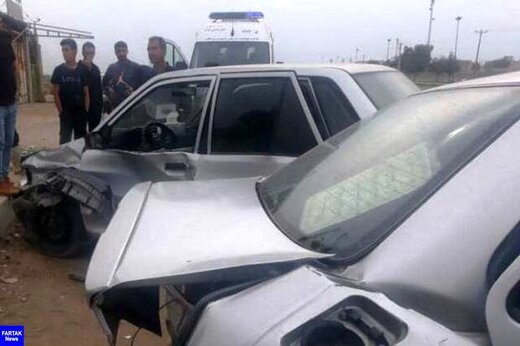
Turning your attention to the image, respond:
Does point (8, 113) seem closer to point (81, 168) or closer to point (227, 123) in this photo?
point (81, 168)

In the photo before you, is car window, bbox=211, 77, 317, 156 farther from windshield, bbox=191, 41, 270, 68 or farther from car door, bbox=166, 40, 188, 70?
car door, bbox=166, 40, 188, 70

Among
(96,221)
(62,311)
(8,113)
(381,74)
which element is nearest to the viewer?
(62,311)

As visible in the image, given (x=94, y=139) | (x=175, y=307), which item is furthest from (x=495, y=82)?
(x=94, y=139)

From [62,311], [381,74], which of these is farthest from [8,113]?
[381,74]

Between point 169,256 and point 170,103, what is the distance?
290 centimetres

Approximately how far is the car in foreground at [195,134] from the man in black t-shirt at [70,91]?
2.49 metres

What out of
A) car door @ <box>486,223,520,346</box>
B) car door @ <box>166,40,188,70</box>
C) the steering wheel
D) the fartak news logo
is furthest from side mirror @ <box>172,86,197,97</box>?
car door @ <box>166,40,188,70</box>

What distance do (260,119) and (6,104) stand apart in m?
3.13

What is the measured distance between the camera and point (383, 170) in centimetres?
191

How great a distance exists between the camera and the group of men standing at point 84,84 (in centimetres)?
739

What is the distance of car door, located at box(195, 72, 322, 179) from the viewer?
3.80m

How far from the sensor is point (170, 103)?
4465mm

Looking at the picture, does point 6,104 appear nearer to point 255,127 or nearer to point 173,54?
point 255,127

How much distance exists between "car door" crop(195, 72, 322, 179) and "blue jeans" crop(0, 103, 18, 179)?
2741 millimetres
